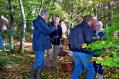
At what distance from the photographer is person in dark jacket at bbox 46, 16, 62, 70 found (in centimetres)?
1118

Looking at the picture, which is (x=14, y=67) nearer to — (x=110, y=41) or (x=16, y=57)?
(x=16, y=57)

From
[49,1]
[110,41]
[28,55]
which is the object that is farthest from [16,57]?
[110,41]

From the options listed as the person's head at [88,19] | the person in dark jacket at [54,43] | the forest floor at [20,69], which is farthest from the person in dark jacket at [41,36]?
the forest floor at [20,69]

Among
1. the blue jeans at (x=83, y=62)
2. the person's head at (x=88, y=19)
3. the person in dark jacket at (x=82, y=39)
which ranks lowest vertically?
the blue jeans at (x=83, y=62)

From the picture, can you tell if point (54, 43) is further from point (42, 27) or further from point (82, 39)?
point (82, 39)

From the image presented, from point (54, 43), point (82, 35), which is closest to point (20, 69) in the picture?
point (54, 43)

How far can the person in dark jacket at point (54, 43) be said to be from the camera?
36.7ft

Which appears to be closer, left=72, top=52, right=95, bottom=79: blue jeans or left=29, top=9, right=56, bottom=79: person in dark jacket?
left=72, top=52, right=95, bottom=79: blue jeans

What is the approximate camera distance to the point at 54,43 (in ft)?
38.6

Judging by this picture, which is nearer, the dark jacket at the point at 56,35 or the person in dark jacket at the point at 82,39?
the person in dark jacket at the point at 82,39

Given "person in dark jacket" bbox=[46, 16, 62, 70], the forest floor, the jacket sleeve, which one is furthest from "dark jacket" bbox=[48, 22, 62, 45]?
the jacket sleeve

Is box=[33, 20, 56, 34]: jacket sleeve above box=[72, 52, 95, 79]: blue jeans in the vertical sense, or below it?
above

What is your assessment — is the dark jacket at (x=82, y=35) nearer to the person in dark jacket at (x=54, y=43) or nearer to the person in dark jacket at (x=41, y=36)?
the person in dark jacket at (x=41, y=36)

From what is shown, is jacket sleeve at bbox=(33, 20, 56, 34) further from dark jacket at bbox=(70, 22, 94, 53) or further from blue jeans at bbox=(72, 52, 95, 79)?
blue jeans at bbox=(72, 52, 95, 79)
